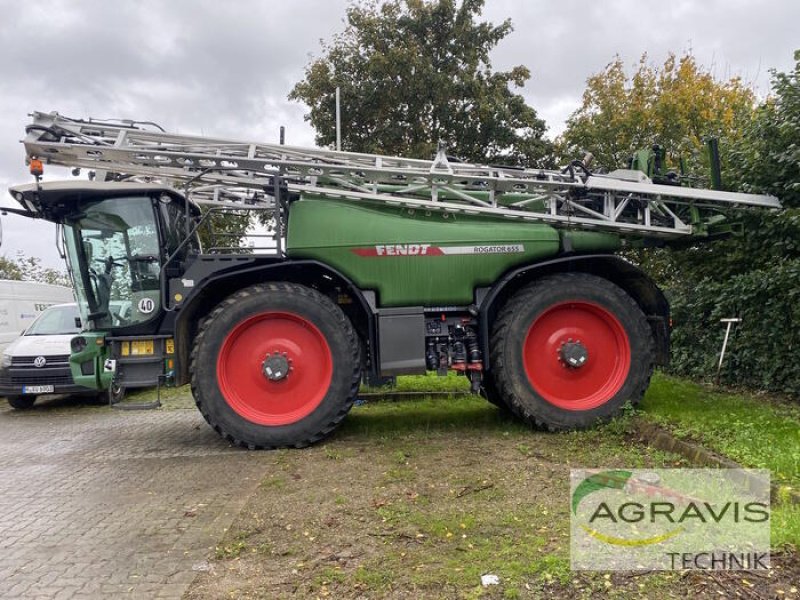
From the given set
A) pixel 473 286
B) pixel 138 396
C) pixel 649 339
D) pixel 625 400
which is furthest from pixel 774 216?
pixel 138 396

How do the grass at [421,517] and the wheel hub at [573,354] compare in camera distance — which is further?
the wheel hub at [573,354]

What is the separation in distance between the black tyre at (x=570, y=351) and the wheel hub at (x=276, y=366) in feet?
7.04

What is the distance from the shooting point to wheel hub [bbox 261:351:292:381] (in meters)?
6.12

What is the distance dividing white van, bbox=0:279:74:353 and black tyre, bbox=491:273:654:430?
964cm

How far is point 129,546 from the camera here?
3857 mm

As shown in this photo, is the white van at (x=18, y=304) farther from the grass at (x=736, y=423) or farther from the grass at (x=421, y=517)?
the grass at (x=736, y=423)

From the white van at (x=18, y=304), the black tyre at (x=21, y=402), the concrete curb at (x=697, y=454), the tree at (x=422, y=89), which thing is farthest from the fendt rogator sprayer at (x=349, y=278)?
the tree at (x=422, y=89)

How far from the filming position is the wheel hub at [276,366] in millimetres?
6125

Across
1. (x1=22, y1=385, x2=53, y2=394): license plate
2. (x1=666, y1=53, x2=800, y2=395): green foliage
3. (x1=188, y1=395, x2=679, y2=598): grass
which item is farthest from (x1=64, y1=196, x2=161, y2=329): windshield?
(x1=666, y1=53, x2=800, y2=395): green foliage

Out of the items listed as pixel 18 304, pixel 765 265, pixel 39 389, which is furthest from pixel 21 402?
pixel 765 265

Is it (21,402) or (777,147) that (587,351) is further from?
(21,402)

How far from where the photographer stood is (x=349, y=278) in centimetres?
626

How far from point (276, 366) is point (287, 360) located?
127mm

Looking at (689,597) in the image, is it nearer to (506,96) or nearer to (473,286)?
(473,286)
